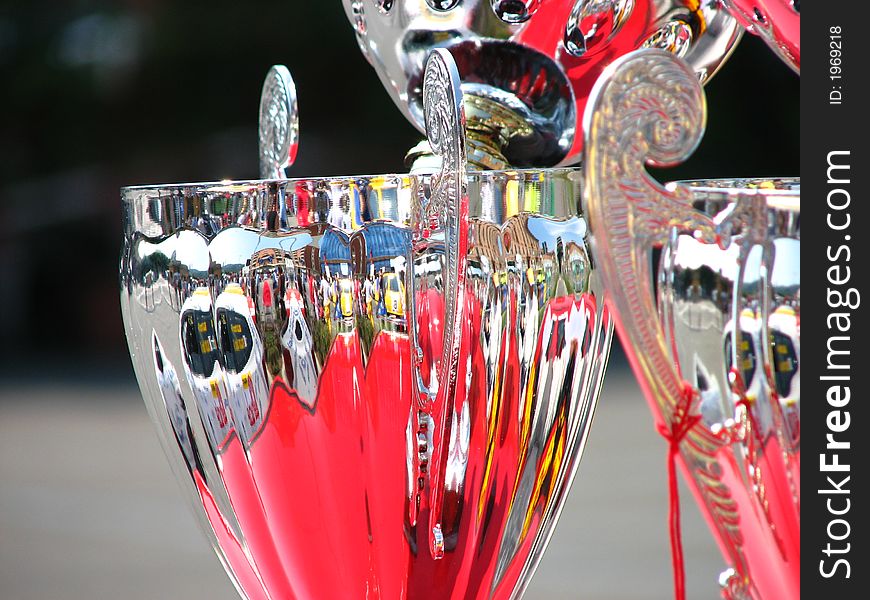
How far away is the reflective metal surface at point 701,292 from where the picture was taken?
17 cm

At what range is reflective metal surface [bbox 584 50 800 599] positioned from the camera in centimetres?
17

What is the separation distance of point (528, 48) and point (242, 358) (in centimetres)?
10

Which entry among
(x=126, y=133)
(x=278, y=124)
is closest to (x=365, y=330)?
(x=278, y=124)

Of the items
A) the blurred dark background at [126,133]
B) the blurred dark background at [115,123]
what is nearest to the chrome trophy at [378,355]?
the blurred dark background at [126,133]

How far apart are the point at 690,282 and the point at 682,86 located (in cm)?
3

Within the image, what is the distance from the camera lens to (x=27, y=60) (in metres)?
2.07

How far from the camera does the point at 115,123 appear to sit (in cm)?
212

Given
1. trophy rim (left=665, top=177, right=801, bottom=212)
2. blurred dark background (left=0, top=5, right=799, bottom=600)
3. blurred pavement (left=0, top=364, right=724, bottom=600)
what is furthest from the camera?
blurred dark background (left=0, top=5, right=799, bottom=600)

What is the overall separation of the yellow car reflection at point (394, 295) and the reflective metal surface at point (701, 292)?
52mm

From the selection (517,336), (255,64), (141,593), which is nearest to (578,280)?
(517,336)

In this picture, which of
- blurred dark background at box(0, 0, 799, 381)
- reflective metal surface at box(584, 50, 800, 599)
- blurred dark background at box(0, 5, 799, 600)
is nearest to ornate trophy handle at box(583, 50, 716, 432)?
reflective metal surface at box(584, 50, 800, 599)

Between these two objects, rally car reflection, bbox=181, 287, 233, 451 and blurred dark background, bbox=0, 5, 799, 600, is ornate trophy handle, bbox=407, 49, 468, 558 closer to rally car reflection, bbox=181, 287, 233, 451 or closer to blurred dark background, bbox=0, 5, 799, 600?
rally car reflection, bbox=181, 287, 233, 451

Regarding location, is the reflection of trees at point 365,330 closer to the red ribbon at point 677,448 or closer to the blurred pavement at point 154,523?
the red ribbon at point 677,448
